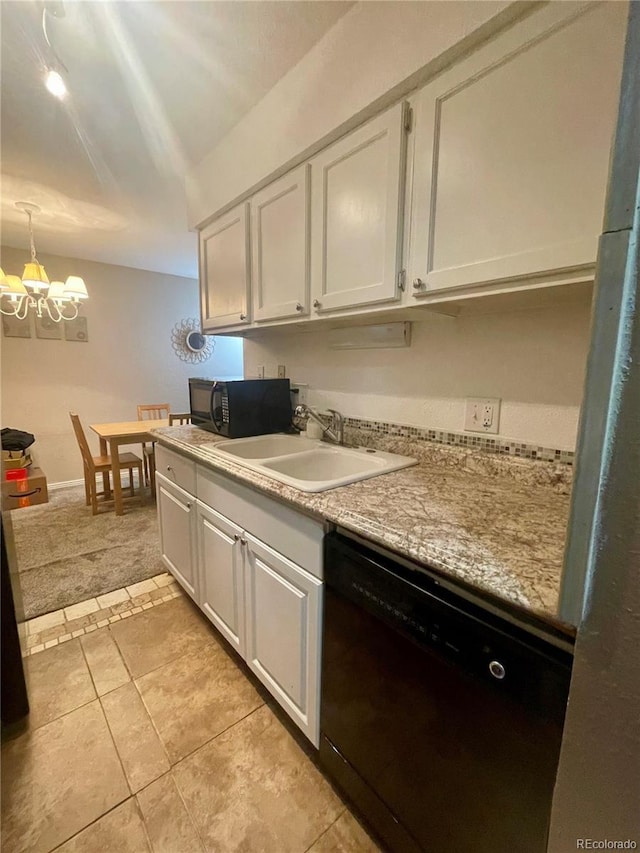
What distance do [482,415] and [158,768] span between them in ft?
5.21

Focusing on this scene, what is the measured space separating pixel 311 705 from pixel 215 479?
836 mm

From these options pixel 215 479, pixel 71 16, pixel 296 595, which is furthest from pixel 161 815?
pixel 71 16

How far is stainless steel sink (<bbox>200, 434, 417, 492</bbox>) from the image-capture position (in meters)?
1.33

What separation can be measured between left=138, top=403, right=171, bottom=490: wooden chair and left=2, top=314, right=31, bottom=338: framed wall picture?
1256 millimetres

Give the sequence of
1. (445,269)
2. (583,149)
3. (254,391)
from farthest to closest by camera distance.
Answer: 1. (254,391)
2. (445,269)
3. (583,149)

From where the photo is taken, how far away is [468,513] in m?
0.92

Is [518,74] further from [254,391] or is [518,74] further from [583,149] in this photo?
[254,391]

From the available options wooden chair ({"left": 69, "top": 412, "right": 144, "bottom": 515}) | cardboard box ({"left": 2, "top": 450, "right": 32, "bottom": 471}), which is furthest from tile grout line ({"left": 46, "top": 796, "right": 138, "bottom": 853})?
cardboard box ({"left": 2, "top": 450, "right": 32, "bottom": 471})

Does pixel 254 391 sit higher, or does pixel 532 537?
pixel 254 391

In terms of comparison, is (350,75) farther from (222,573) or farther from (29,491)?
(29,491)

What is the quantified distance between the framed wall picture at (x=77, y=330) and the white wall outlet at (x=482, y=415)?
13.5 ft

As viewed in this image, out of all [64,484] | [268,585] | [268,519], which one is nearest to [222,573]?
[268,585]

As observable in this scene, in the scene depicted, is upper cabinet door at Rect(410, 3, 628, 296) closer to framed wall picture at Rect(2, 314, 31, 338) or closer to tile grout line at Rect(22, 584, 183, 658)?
tile grout line at Rect(22, 584, 183, 658)

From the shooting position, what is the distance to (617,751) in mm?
→ 412
